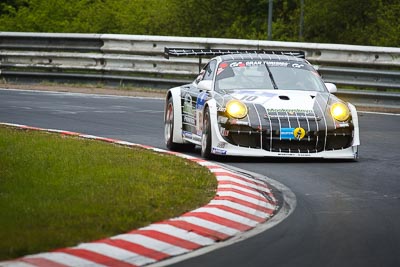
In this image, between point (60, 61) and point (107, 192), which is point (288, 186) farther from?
point (60, 61)

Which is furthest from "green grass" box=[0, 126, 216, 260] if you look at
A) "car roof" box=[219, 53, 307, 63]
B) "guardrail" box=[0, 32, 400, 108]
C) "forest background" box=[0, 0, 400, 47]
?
"forest background" box=[0, 0, 400, 47]

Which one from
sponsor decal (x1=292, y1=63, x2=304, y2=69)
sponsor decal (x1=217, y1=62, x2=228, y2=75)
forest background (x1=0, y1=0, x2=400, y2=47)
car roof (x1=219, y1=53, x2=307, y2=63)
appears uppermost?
car roof (x1=219, y1=53, x2=307, y2=63)

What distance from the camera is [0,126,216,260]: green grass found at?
904 centimetres

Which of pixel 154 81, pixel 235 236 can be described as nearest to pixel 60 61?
pixel 154 81

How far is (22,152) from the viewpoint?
549 inches

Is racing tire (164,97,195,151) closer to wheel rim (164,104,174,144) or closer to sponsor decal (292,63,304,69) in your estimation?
wheel rim (164,104,174,144)

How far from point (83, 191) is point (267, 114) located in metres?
4.20

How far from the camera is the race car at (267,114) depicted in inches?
577

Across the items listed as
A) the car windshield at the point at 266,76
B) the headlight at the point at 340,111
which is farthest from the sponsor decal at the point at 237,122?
the headlight at the point at 340,111

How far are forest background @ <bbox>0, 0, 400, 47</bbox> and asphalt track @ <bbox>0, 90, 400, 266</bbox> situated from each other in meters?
24.0

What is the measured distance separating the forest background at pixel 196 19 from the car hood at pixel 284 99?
29.9m

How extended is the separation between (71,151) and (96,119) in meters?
6.06

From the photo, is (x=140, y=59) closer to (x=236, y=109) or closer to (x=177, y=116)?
(x=177, y=116)

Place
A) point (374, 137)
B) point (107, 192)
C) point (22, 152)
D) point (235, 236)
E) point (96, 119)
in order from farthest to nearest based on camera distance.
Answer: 1. point (96, 119)
2. point (374, 137)
3. point (22, 152)
4. point (107, 192)
5. point (235, 236)
